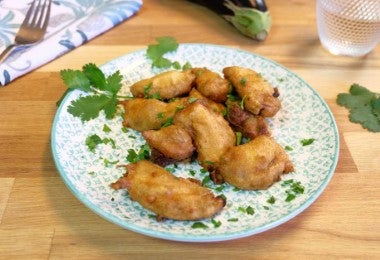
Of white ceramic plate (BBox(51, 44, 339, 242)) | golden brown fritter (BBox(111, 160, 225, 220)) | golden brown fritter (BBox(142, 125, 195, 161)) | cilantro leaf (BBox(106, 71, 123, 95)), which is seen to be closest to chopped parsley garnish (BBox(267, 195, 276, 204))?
white ceramic plate (BBox(51, 44, 339, 242))

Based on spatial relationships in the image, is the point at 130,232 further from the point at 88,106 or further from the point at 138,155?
the point at 88,106

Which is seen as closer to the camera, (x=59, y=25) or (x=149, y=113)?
(x=149, y=113)

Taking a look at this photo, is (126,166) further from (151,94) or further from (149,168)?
(151,94)

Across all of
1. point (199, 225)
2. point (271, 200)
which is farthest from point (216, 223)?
point (271, 200)

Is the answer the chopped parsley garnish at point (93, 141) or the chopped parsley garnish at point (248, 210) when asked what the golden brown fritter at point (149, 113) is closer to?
the chopped parsley garnish at point (93, 141)

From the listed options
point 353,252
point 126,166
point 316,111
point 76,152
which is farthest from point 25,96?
point 353,252

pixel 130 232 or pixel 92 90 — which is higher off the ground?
pixel 92 90

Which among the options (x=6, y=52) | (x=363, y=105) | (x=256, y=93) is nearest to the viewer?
(x=256, y=93)
